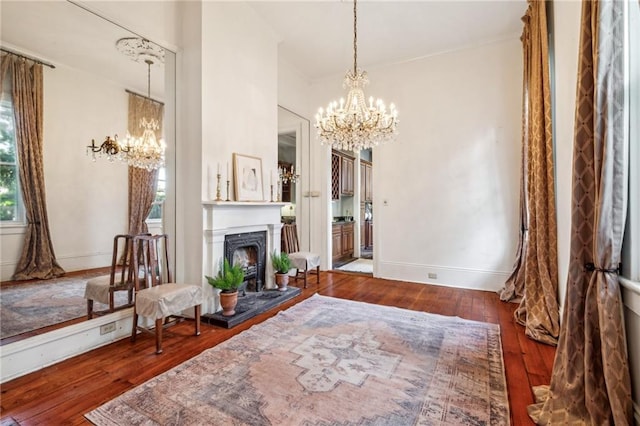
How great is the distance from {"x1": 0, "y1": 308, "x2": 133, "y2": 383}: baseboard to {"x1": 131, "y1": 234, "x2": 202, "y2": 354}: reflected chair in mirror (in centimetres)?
17

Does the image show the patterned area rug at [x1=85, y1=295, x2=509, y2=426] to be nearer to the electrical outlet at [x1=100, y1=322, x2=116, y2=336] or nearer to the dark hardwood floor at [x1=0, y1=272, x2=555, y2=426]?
the dark hardwood floor at [x1=0, y1=272, x2=555, y2=426]

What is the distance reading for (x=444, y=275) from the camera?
4.72 meters

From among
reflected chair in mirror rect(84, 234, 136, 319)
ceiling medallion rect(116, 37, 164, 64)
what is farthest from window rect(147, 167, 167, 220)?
ceiling medallion rect(116, 37, 164, 64)

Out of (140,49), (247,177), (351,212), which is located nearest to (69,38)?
(140,49)

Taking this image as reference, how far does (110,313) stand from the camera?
2689 mm

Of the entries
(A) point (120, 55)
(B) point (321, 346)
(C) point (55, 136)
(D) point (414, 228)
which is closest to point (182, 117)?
(A) point (120, 55)

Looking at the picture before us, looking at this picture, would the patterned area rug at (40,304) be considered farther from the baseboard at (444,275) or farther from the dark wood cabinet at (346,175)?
the dark wood cabinet at (346,175)

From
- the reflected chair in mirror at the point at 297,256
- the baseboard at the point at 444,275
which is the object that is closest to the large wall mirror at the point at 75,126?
the reflected chair in mirror at the point at 297,256

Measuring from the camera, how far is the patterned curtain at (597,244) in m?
1.43

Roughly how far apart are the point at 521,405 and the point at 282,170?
5.74 m

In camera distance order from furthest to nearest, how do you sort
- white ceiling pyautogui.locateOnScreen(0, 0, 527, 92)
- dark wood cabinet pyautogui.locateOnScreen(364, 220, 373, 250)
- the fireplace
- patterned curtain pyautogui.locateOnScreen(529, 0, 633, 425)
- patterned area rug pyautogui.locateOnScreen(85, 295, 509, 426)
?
1. dark wood cabinet pyautogui.locateOnScreen(364, 220, 373, 250)
2. the fireplace
3. white ceiling pyautogui.locateOnScreen(0, 0, 527, 92)
4. patterned area rug pyautogui.locateOnScreen(85, 295, 509, 426)
5. patterned curtain pyautogui.locateOnScreen(529, 0, 633, 425)

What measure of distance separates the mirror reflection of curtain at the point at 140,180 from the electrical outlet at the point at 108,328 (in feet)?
2.84

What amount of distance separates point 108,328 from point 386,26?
495 centimetres

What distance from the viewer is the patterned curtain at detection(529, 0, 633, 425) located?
1.43m
